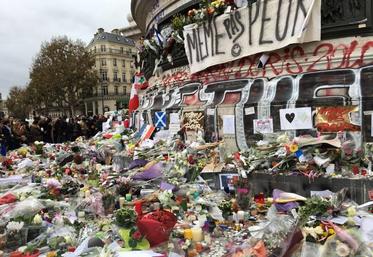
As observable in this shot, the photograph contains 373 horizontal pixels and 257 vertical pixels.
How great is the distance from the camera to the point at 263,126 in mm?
7988

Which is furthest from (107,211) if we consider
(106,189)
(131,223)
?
(131,223)

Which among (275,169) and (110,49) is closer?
(275,169)

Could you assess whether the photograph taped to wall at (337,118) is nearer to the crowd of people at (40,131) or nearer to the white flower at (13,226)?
the white flower at (13,226)

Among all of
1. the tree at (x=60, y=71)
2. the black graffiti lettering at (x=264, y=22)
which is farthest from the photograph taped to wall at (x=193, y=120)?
the tree at (x=60, y=71)

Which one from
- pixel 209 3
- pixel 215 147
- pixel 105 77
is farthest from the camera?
pixel 105 77

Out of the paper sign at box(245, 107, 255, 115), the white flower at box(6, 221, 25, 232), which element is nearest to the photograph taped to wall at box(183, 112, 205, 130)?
the paper sign at box(245, 107, 255, 115)

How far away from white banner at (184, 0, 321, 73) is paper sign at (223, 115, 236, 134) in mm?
1499

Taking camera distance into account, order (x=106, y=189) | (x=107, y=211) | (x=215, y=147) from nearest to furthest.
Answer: (x=107, y=211)
(x=106, y=189)
(x=215, y=147)

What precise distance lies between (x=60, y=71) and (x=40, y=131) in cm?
4182

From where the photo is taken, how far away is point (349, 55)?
7.63 meters

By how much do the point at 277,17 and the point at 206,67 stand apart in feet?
7.66

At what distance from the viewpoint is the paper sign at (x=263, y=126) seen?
789 centimetres

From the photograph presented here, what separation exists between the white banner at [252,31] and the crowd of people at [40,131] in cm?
751

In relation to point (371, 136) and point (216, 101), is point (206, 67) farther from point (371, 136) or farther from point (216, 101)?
point (371, 136)
